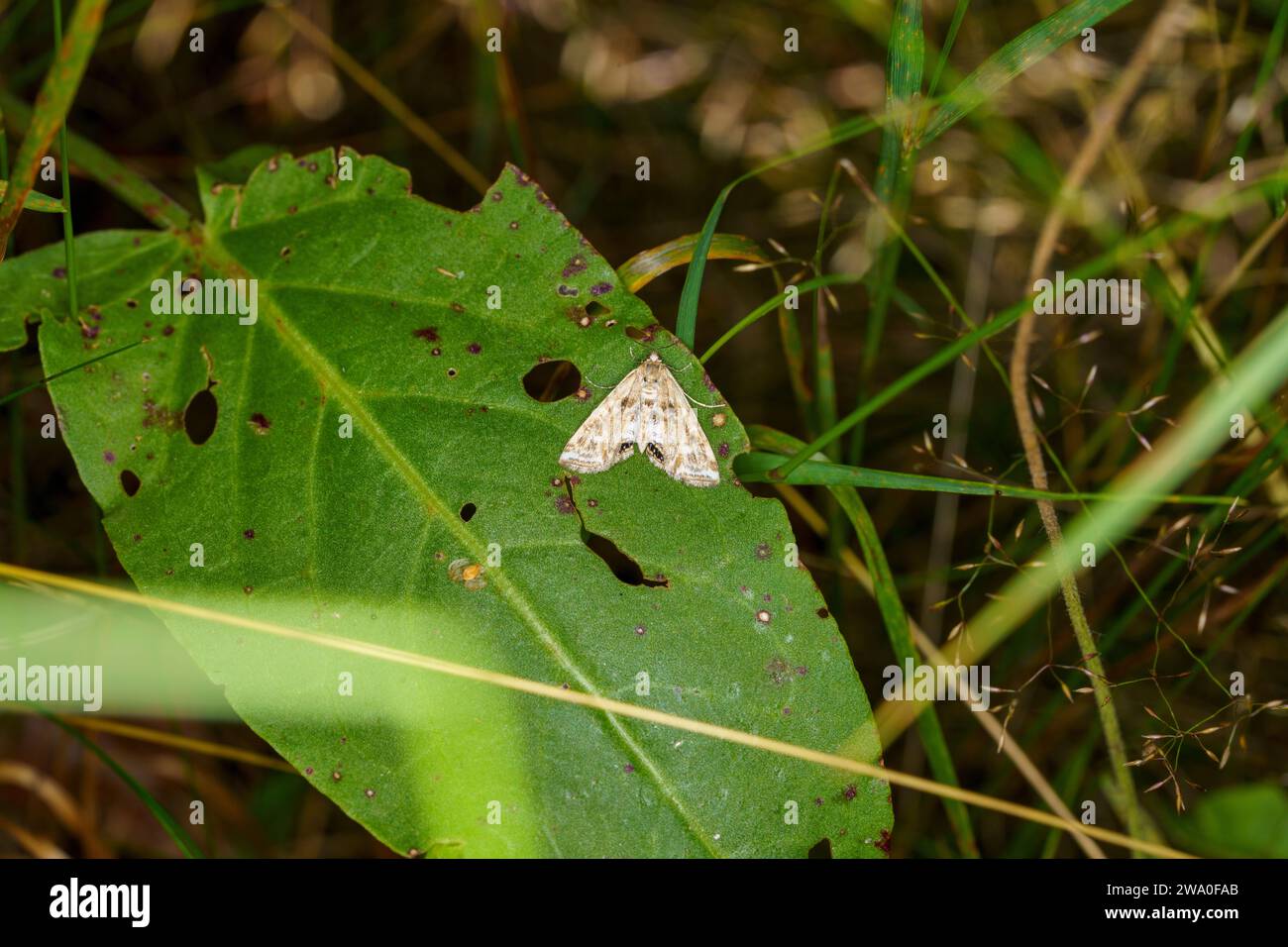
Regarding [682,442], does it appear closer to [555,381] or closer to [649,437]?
[649,437]

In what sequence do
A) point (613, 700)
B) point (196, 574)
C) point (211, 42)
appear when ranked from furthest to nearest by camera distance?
point (211, 42), point (196, 574), point (613, 700)

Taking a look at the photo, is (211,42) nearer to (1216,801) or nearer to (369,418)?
(369,418)

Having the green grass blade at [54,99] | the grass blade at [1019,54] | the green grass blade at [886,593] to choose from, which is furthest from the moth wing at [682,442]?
the green grass blade at [54,99]

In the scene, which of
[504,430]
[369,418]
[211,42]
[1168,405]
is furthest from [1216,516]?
[211,42]

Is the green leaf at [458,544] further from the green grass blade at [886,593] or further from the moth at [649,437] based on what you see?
the green grass blade at [886,593]
